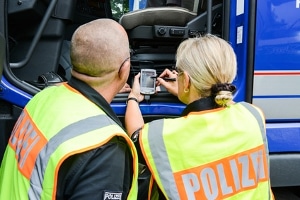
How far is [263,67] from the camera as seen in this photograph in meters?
2.23

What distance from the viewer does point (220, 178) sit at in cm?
143

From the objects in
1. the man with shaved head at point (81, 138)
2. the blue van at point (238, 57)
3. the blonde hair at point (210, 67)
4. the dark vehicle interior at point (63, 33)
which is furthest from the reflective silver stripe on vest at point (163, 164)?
the dark vehicle interior at point (63, 33)

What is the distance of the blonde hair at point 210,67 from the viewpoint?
4.87 feet

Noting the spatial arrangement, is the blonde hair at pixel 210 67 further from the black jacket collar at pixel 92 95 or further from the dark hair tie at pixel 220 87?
the black jacket collar at pixel 92 95

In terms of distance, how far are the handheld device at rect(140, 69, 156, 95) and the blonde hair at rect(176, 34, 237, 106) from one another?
68 centimetres

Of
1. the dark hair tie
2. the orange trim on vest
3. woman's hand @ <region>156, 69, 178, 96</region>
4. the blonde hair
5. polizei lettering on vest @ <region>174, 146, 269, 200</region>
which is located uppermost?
the blonde hair

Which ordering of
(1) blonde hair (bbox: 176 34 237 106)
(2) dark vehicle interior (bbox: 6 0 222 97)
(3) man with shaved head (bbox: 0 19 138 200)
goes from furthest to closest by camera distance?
(2) dark vehicle interior (bbox: 6 0 222 97) → (1) blonde hair (bbox: 176 34 237 106) → (3) man with shaved head (bbox: 0 19 138 200)

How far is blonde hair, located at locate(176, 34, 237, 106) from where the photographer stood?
→ 1.49 m

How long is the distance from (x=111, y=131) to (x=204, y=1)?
5.60 feet

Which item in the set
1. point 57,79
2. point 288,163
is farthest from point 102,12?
point 288,163

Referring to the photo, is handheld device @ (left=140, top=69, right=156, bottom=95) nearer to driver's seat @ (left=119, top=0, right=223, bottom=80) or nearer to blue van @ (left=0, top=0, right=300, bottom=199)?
blue van @ (left=0, top=0, right=300, bottom=199)

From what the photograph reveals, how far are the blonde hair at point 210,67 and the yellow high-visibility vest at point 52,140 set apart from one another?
39cm

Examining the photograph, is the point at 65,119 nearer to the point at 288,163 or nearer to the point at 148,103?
the point at 148,103

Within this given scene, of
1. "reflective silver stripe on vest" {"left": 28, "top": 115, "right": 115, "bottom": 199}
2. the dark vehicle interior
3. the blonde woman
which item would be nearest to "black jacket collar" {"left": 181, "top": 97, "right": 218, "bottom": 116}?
the blonde woman
